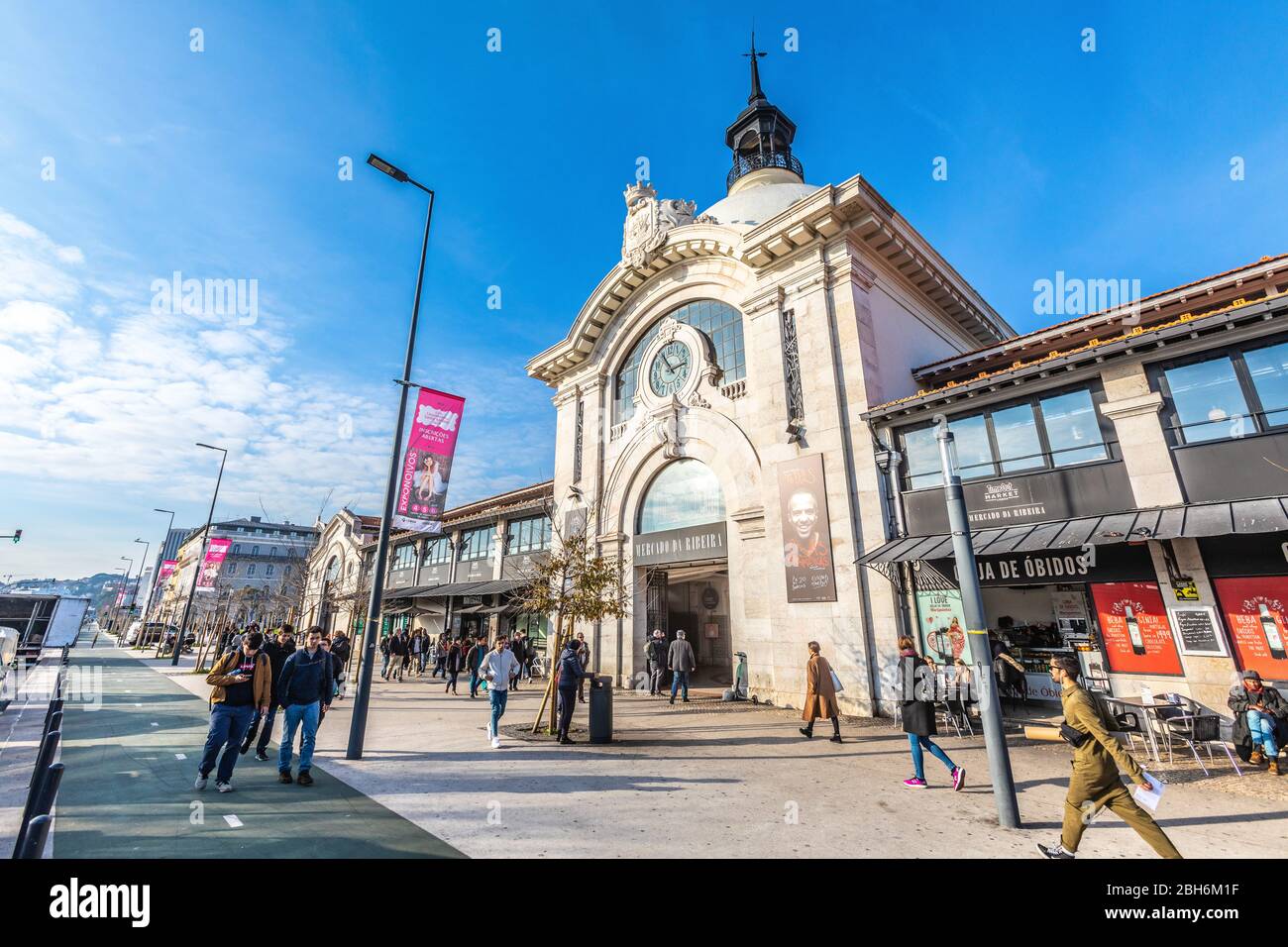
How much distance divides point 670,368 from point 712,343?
2.04m

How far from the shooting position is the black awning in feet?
30.8

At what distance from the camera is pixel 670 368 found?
2148 cm

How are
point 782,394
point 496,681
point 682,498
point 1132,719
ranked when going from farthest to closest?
point 682,498
point 782,394
point 496,681
point 1132,719

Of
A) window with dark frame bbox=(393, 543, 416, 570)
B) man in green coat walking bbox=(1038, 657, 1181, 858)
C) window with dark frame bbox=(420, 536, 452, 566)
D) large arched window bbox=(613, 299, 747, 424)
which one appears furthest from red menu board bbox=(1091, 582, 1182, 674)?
window with dark frame bbox=(393, 543, 416, 570)

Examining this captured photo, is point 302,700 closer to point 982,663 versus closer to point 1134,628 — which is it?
point 982,663

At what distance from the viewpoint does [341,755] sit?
916 cm

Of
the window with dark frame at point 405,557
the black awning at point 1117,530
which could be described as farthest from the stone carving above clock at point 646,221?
the window with dark frame at point 405,557

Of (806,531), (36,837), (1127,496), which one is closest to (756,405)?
(806,531)

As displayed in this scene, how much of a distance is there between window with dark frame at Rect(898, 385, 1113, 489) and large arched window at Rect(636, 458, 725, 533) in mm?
6138

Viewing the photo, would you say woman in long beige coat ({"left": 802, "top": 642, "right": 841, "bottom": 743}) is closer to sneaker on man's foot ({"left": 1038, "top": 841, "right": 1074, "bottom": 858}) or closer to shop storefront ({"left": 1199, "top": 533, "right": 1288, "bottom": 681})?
sneaker on man's foot ({"left": 1038, "top": 841, "right": 1074, "bottom": 858})

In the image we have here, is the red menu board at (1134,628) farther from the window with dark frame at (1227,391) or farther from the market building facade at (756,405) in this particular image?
the market building facade at (756,405)

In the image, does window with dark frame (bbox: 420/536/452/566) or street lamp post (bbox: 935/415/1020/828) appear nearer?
street lamp post (bbox: 935/415/1020/828)
